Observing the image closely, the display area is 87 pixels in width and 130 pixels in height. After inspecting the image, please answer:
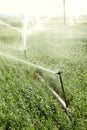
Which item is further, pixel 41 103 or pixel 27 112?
pixel 41 103

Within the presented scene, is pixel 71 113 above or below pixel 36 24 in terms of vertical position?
below

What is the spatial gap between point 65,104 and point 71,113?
2.14ft

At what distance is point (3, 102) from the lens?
28.2 feet

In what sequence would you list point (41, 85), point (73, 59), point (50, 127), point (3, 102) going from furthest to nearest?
1. point (73, 59)
2. point (41, 85)
3. point (3, 102)
4. point (50, 127)

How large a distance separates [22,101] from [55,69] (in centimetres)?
508

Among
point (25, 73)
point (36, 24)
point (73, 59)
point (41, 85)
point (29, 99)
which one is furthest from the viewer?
point (36, 24)

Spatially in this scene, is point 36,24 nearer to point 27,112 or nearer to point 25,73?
point 25,73

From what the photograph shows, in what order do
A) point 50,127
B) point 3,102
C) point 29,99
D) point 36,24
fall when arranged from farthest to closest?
point 36,24 → point 29,99 → point 3,102 → point 50,127

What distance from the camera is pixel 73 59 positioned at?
16172mm

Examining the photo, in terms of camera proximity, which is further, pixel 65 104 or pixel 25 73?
pixel 25 73

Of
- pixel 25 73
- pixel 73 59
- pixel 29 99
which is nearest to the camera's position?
pixel 29 99

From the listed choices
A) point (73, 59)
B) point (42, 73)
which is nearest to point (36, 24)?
point (73, 59)

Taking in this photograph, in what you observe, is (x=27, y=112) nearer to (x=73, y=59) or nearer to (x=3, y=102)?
(x=3, y=102)

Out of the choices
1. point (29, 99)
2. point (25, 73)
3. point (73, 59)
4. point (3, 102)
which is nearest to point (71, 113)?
point (29, 99)
